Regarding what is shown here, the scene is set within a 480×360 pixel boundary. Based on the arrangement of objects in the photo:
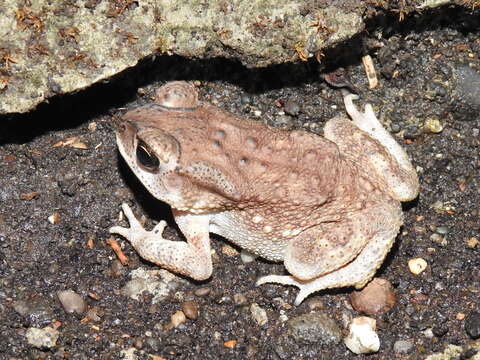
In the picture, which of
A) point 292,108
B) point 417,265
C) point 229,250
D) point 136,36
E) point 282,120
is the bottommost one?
point 229,250

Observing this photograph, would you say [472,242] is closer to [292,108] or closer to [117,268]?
[292,108]

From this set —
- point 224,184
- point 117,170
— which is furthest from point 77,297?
point 224,184

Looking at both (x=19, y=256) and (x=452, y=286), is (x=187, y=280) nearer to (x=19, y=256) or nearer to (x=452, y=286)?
(x=19, y=256)

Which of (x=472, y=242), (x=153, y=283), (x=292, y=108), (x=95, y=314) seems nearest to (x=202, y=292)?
(x=153, y=283)

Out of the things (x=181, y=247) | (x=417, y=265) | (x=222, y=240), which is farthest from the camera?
(x=222, y=240)

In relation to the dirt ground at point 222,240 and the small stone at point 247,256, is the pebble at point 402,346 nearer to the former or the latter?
the dirt ground at point 222,240

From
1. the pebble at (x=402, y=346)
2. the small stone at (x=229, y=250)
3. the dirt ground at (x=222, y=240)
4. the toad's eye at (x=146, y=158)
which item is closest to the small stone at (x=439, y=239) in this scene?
the dirt ground at (x=222, y=240)

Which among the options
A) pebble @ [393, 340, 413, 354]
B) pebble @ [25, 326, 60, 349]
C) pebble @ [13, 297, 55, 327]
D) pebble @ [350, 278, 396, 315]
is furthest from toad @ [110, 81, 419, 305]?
pebble @ [25, 326, 60, 349]
